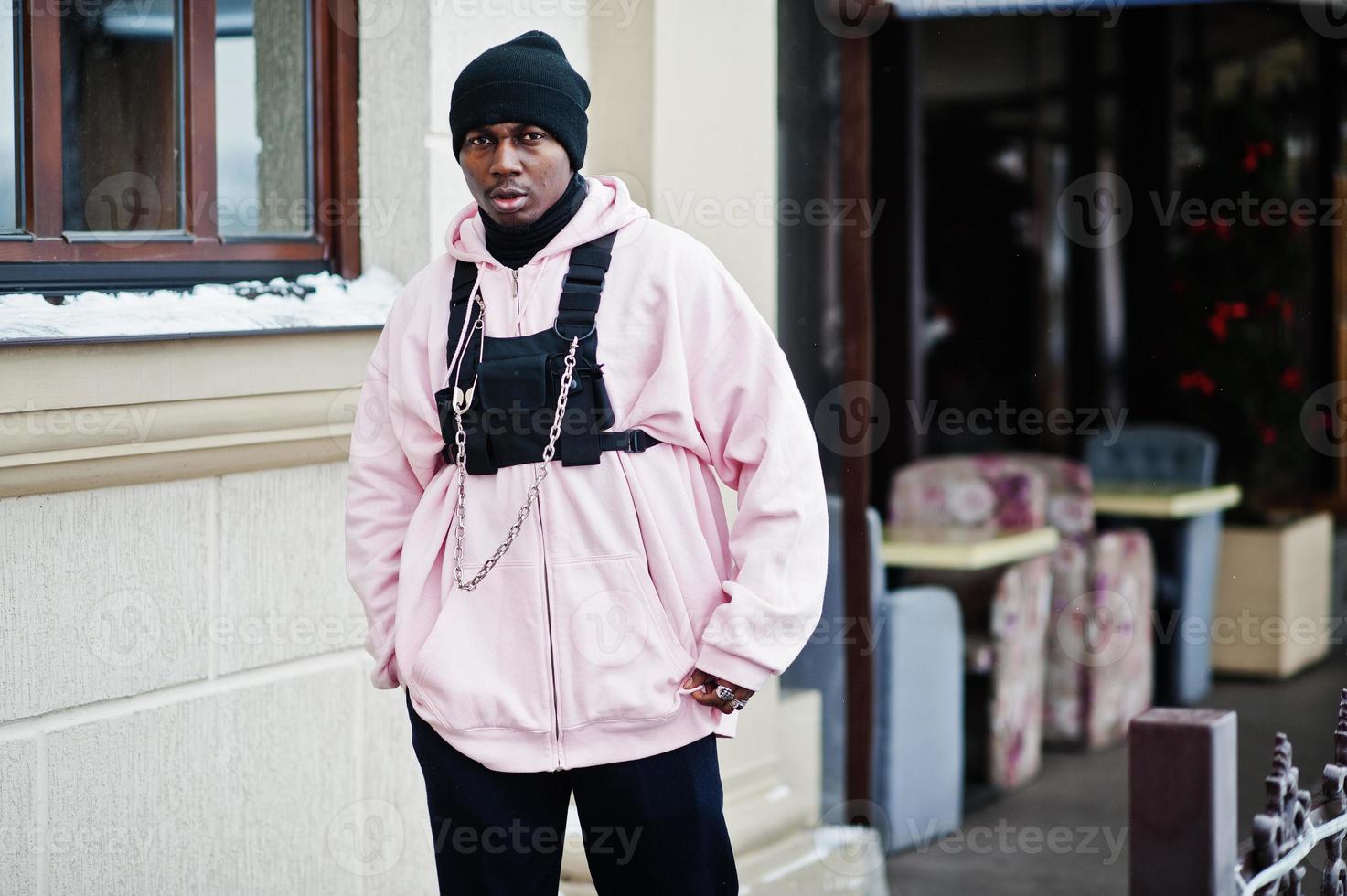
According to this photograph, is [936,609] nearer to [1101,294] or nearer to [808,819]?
[808,819]

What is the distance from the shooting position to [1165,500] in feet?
19.5

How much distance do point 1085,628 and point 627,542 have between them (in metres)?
3.73

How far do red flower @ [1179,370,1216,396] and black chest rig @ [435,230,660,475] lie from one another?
5.72 m

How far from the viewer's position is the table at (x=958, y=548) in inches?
187

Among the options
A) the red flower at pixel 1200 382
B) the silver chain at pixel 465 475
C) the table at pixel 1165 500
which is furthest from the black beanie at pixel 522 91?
the red flower at pixel 1200 382

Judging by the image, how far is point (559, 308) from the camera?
2.10 m

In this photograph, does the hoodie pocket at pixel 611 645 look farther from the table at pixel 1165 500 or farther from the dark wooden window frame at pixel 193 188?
the table at pixel 1165 500

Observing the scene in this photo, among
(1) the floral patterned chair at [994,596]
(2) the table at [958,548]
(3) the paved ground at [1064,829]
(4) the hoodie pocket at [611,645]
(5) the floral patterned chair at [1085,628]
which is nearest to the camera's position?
(4) the hoodie pocket at [611,645]

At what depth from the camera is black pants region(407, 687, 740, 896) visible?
2.09 meters

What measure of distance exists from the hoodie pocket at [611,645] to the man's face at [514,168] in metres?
0.49

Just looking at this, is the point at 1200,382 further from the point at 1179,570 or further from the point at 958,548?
the point at 958,548

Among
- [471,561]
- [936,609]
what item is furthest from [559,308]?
[936,609]

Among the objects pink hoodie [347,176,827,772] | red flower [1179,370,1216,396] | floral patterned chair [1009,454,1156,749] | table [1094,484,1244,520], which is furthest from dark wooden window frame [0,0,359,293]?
red flower [1179,370,1216,396]

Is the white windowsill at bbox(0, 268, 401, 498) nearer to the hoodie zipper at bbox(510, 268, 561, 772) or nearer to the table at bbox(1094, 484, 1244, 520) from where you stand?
the hoodie zipper at bbox(510, 268, 561, 772)
